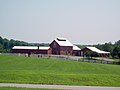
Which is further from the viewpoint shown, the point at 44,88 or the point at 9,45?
the point at 9,45

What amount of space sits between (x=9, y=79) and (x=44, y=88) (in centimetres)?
447

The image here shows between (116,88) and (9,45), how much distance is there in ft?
410

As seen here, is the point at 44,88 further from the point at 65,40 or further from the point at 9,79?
the point at 65,40

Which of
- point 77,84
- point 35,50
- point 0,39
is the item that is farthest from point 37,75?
point 0,39

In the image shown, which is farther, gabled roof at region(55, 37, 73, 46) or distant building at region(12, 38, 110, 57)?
gabled roof at region(55, 37, 73, 46)

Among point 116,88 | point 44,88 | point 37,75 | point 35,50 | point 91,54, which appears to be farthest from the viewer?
point 35,50

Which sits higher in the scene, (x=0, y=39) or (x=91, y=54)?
(x=0, y=39)

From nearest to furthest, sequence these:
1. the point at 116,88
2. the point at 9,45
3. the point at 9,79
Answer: the point at 116,88 → the point at 9,79 → the point at 9,45

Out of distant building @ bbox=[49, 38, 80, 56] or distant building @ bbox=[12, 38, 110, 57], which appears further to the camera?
distant building @ bbox=[49, 38, 80, 56]

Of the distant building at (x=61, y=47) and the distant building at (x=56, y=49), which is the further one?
the distant building at (x=61, y=47)

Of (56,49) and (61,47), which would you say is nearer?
(61,47)

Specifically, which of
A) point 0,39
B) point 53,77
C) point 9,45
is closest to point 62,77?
point 53,77

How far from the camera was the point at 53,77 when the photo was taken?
23250 millimetres

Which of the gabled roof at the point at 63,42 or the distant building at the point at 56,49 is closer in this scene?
the distant building at the point at 56,49
